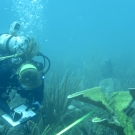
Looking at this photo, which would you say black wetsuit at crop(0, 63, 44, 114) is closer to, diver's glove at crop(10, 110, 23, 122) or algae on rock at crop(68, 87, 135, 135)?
diver's glove at crop(10, 110, 23, 122)

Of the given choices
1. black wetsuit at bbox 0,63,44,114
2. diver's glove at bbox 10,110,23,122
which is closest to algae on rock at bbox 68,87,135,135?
diver's glove at bbox 10,110,23,122

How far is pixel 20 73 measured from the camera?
3.91m

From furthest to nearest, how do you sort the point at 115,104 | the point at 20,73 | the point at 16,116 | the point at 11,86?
1. the point at 11,86
2. the point at 20,73
3. the point at 16,116
4. the point at 115,104

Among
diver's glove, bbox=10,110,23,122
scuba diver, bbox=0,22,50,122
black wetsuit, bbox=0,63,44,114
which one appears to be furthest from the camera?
black wetsuit, bbox=0,63,44,114

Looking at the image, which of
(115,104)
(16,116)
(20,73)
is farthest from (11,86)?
(115,104)

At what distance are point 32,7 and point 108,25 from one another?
211ft

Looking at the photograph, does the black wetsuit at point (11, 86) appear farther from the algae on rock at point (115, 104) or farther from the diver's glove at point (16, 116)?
the algae on rock at point (115, 104)

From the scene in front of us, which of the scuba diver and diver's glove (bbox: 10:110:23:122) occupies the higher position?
the scuba diver

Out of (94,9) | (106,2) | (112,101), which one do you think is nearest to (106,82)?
(112,101)

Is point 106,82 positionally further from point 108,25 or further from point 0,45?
point 108,25

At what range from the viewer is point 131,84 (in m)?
12.0

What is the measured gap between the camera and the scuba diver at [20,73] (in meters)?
3.94

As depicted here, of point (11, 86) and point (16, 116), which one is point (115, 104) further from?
point (11, 86)

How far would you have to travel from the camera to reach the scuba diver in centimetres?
394
